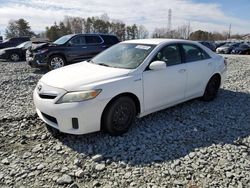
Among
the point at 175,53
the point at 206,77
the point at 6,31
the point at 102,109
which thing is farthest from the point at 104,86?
the point at 6,31

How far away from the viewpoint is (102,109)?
142 inches

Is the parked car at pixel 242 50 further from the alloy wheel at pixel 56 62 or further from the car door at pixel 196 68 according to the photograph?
the car door at pixel 196 68

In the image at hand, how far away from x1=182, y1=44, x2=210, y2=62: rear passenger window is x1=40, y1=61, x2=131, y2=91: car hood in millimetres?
1678

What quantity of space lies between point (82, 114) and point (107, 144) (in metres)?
0.62

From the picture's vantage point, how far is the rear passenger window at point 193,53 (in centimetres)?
508

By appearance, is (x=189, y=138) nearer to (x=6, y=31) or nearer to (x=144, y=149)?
(x=144, y=149)

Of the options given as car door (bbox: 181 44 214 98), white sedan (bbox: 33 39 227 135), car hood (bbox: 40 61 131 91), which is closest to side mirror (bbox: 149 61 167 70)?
white sedan (bbox: 33 39 227 135)

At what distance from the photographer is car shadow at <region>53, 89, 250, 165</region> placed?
3459 millimetres

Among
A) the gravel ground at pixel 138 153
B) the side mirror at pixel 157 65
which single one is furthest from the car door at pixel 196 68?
the side mirror at pixel 157 65

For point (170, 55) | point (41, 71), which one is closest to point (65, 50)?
point (41, 71)

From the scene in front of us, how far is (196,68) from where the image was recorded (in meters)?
A: 5.17

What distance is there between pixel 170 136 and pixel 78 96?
164cm

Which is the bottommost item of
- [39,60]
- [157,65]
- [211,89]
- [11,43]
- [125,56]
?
[211,89]

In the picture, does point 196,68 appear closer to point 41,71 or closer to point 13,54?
point 41,71
